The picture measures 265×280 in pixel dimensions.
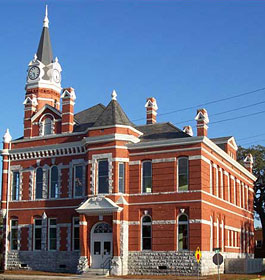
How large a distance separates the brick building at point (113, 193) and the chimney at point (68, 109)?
82 millimetres

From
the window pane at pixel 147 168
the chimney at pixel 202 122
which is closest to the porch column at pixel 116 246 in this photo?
the window pane at pixel 147 168

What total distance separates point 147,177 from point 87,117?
941cm

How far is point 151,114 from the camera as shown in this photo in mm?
48812

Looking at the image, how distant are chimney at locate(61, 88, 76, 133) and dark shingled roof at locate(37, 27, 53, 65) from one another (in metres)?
11.7

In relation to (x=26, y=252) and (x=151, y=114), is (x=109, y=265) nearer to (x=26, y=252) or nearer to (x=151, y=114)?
(x=26, y=252)

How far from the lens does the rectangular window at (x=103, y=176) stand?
41.8 m

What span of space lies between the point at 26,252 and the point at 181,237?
13.6 m

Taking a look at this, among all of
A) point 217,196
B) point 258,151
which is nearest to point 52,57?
point 217,196

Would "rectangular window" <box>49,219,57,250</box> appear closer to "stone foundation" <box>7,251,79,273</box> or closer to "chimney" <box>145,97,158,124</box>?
"stone foundation" <box>7,251,79,273</box>

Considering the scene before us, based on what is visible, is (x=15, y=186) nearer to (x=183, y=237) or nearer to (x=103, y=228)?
(x=103, y=228)

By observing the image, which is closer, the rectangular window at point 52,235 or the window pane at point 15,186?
the rectangular window at point 52,235

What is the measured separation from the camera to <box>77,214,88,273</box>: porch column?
40812mm

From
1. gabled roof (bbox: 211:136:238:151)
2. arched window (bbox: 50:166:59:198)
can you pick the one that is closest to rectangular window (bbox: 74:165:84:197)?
arched window (bbox: 50:166:59:198)

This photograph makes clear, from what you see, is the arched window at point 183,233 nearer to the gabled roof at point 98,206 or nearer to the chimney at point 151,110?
the gabled roof at point 98,206
